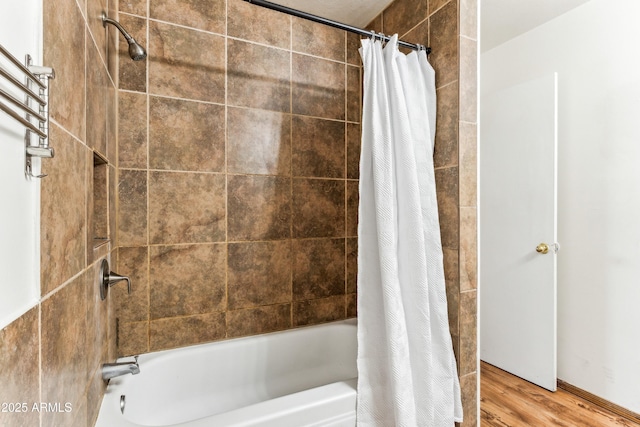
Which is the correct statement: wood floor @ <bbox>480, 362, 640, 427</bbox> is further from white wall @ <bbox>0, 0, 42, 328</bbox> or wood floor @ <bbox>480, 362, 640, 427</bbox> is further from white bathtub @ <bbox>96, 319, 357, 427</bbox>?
white wall @ <bbox>0, 0, 42, 328</bbox>

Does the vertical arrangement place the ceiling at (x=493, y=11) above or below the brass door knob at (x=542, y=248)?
above

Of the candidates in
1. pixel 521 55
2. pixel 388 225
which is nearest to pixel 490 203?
pixel 521 55

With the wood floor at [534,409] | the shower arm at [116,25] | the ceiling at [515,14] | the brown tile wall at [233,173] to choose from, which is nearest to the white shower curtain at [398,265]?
the brown tile wall at [233,173]

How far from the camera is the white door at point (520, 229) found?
86.0 inches

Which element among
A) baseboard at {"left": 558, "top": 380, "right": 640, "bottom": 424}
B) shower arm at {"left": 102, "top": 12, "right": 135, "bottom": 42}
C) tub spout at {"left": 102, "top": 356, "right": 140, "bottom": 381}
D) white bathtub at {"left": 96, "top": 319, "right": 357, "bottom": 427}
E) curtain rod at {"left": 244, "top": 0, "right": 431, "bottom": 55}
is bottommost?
baseboard at {"left": 558, "top": 380, "right": 640, "bottom": 424}

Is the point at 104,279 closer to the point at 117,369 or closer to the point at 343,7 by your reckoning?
the point at 117,369

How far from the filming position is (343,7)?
6.37ft

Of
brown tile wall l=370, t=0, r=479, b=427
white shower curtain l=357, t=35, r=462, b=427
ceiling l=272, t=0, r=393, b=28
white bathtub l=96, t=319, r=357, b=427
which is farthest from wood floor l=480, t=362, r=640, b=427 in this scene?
ceiling l=272, t=0, r=393, b=28

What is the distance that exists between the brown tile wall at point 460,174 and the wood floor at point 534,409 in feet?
1.88

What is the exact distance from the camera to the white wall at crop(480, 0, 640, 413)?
75.2 inches

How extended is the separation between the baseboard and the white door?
0.12 m

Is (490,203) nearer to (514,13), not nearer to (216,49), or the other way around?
(514,13)

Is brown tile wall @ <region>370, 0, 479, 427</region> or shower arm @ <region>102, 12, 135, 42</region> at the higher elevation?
shower arm @ <region>102, 12, 135, 42</region>

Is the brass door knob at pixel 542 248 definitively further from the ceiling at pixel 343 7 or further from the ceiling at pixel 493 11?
the ceiling at pixel 343 7
